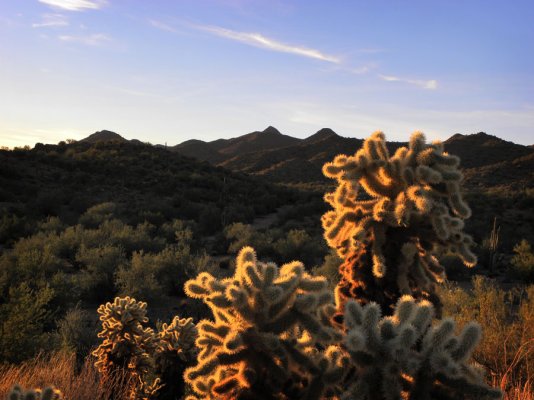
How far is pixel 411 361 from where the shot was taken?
82.2 inches

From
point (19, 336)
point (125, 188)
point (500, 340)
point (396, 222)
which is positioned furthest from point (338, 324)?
point (125, 188)

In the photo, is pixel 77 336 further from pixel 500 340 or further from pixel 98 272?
pixel 500 340

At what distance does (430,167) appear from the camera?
10.3 ft

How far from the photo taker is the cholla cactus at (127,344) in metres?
4.70

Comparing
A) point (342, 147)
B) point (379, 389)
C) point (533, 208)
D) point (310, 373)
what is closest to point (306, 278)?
point (310, 373)

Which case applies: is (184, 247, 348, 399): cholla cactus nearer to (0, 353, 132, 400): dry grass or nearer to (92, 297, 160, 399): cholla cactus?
(92, 297, 160, 399): cholla cactus

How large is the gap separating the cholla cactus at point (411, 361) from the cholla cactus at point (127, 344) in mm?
2981

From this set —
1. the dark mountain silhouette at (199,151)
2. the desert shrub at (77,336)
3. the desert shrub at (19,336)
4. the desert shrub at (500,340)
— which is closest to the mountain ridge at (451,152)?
the dark mountain silhouette at (199,151)

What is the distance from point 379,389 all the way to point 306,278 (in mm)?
596

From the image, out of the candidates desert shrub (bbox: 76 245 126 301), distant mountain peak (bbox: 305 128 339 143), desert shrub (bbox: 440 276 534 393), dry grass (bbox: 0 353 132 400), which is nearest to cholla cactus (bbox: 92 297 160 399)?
dry grass (bbox: 0 353 132 400)

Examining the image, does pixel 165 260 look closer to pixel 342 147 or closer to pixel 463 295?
pixel 463 295

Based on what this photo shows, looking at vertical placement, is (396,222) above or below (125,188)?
above

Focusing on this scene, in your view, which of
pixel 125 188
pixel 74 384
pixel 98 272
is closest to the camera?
pixel 74 384

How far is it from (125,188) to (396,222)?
3538cm
